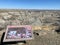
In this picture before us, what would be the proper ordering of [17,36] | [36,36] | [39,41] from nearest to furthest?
[17,36]
[39,41]
[36,36]

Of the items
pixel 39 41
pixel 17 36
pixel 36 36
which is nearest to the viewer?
pixel 17 36

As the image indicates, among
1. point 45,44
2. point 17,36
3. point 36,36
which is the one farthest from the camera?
point 36,36

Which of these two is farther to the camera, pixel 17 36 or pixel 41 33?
pixel 41 33

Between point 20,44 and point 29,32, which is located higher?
point 29,32

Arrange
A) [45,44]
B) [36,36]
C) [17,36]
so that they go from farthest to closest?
[36,36], [45,44], [17,36]

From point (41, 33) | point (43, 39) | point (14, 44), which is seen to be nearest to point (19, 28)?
point (14, 44)

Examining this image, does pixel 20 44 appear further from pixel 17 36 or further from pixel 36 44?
pixel 36 44

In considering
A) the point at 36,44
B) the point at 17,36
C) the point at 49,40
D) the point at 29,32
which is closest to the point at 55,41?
the point at 49,40

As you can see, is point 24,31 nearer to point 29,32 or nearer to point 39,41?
point 29,32

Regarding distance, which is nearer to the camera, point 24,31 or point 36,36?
point 24,31
